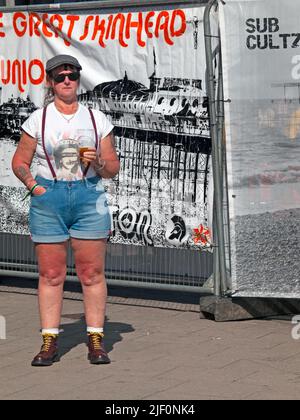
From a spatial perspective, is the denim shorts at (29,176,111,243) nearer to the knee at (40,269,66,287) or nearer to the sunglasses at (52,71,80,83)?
the knee at (40,269,66,287)

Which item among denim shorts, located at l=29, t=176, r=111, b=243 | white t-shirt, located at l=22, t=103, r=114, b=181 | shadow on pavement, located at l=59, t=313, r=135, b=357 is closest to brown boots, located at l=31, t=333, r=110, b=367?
shadow on pavement, located at l=59, t=313, r=135, b=357

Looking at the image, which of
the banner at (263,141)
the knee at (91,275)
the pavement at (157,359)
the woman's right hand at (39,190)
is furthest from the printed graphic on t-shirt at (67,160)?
the banner at (263,141)

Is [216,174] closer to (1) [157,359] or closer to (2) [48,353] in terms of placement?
(1) [157,359]

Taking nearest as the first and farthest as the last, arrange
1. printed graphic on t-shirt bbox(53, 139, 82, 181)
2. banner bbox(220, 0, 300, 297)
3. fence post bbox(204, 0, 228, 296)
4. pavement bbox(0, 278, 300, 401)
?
1. pavement bbox(0, 278, 300, 401)
2. printed graphic on t-shirt bbox(53, 139, 82, 181)
3. banner bbox(220, 0, 300, 297)
4. fence post bbox(204, 0, 228, 296)

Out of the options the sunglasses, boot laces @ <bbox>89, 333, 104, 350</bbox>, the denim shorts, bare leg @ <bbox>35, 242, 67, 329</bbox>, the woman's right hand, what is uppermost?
the sunglasses

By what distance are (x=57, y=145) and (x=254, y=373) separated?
1.85 m

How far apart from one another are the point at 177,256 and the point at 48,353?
2.07m

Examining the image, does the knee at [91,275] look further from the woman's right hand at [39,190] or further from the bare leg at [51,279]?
the woman's right hand at [39,190]

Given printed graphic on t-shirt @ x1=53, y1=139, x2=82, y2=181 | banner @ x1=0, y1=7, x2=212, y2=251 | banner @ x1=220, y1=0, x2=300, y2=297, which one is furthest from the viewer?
banner @ x1=0, y1=7, x2=212, y2=251

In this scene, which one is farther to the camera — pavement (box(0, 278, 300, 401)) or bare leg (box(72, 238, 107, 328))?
bare leg (box(72, 238, 107, 328))

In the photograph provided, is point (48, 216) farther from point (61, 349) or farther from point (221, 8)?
point (221, 8)

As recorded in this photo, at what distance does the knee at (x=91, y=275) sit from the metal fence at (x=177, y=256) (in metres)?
1.49

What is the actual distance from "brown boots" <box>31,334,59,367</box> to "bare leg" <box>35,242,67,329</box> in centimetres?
8

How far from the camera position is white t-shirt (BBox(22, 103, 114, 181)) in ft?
23.8
